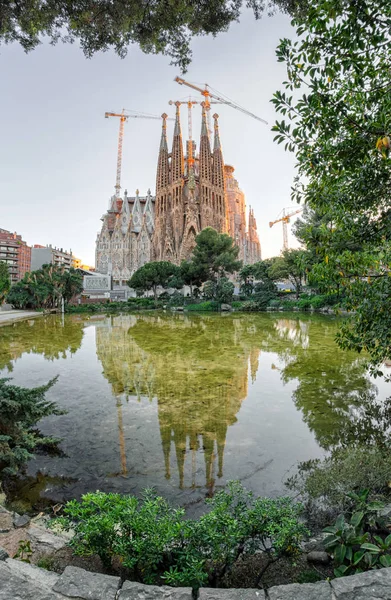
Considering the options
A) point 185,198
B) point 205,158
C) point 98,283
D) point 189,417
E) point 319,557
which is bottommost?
point 189,417

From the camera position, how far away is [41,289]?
105 feet

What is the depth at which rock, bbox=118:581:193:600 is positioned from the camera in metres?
1.48

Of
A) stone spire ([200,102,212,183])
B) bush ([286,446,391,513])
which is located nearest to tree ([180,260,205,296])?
stone spire ([200,102,212,183])

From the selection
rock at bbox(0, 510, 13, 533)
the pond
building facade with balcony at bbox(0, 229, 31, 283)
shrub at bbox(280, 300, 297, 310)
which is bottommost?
the pond

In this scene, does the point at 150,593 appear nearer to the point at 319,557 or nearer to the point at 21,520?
the point at 319,557

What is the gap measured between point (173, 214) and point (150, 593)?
66.2 m

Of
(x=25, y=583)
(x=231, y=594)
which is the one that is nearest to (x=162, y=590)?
(x=231, y=594)

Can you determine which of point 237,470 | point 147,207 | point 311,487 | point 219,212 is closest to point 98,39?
point 237,470

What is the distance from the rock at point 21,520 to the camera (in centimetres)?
253

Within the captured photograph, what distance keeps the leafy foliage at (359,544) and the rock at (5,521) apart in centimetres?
224

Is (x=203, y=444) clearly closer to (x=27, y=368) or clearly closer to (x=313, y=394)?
(x=313, y=394)

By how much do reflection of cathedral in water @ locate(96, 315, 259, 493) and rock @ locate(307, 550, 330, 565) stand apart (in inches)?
46.8

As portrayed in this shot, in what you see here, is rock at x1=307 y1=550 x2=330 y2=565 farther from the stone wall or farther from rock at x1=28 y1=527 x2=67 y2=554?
rock at x1=28 y1=527 x2=67 y2=554

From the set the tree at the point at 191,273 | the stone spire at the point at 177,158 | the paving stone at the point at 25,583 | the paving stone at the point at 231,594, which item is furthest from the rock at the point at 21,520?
the stone spire at the point at 177,158
